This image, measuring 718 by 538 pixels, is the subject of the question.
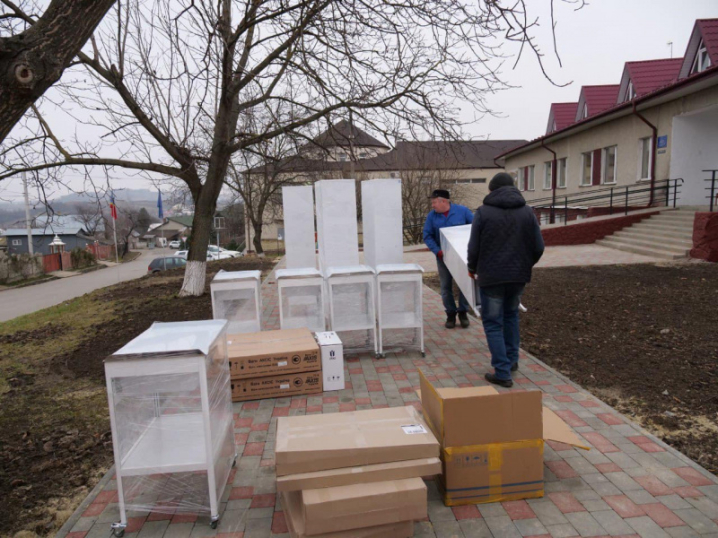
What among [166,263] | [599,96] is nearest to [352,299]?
[599,96]

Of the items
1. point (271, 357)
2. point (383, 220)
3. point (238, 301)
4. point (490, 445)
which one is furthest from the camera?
point (383, 220)

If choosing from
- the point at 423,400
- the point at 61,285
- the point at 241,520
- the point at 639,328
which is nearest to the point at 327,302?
the point at 423,400

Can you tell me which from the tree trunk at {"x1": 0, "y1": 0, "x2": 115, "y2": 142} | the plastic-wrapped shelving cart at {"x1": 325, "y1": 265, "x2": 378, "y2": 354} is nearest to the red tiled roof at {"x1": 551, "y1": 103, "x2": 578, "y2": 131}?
the plastic-wrapped shelving cart at {"x1": 325, "y1": 265, "x2": 378, "y2": 354}

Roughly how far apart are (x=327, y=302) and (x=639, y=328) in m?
4.05

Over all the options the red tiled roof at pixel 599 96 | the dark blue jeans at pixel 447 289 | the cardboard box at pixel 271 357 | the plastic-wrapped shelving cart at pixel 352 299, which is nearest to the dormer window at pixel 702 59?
the red tiled roof at pixel 599 96

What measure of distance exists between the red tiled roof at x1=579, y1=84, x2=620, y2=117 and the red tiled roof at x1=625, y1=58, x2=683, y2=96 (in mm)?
3043

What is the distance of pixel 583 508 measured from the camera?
9.29ft

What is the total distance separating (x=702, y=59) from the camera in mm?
15656

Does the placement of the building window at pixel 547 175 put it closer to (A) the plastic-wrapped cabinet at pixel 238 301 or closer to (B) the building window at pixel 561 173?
(B) the building window at pixel 561 173

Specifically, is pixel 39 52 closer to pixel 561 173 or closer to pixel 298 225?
pixel 298 225

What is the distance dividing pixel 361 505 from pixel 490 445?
0.90 m

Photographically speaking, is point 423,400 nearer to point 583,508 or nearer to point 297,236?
point 583,508

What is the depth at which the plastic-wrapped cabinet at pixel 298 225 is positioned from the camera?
6775 mm

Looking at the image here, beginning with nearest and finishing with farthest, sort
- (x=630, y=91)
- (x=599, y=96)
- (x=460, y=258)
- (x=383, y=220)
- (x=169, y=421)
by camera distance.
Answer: (x=169, y=421)
(x=460, y=258)
(x=383, y=220)
(x=630, y=91)
(x=599, y=96)
